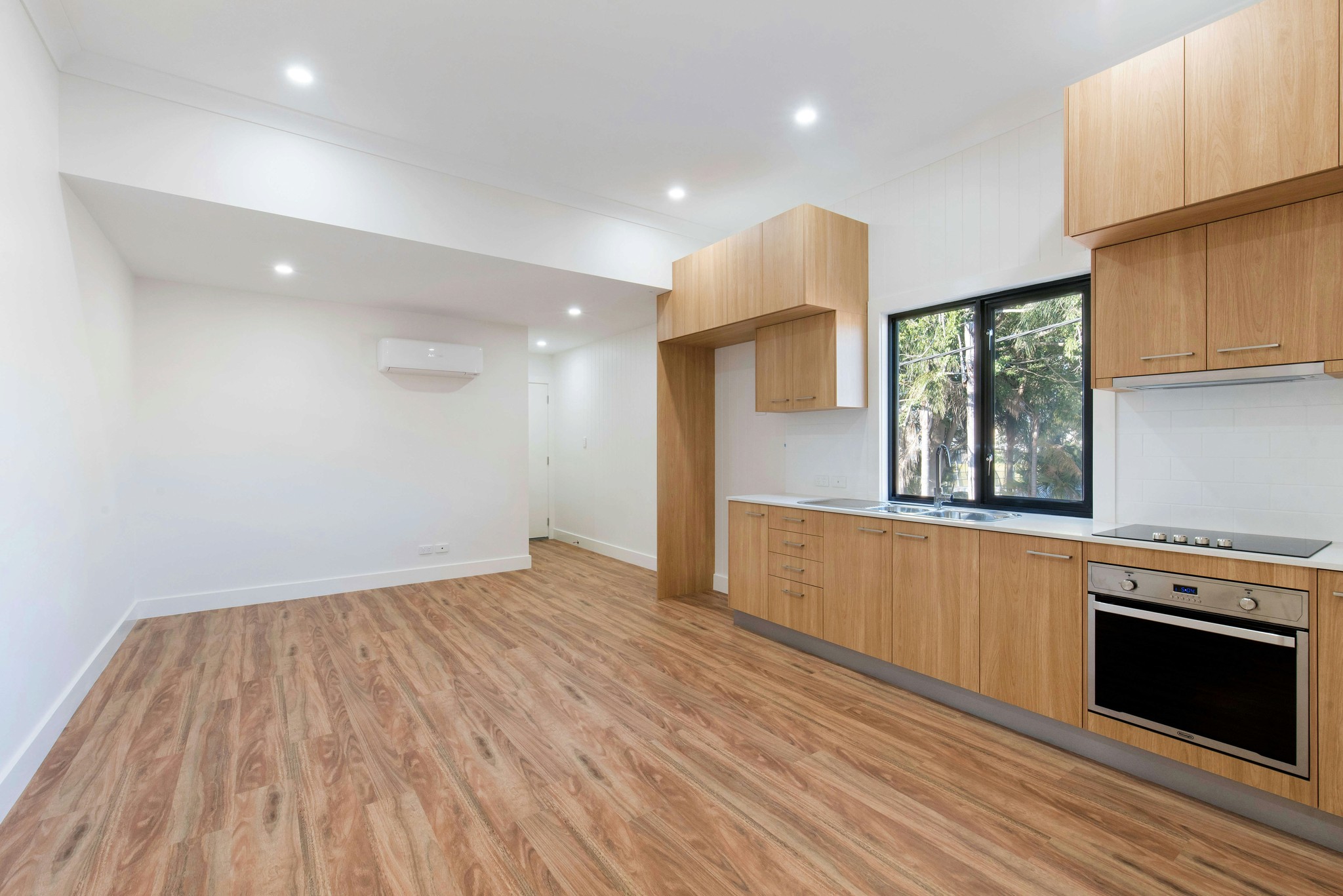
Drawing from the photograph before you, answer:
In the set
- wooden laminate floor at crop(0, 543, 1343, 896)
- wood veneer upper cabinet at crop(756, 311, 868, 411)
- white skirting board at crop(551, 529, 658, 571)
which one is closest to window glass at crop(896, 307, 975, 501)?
wood veneer upper cabinet at crop(756, 311, 868, 411)

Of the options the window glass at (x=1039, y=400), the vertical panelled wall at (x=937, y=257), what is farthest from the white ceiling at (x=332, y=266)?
the window glass at (x=1039, y=400)

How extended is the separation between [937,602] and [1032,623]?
0.42 metres

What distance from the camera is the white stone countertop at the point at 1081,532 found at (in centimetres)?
183

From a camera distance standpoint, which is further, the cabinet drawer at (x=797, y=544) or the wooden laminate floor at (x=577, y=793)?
the cabinet drawer at (x=797, y=544)

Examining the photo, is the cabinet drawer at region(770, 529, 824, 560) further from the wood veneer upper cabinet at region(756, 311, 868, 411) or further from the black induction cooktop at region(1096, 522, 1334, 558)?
the black induction cooktop at region(1096, 522, 1334, 558)

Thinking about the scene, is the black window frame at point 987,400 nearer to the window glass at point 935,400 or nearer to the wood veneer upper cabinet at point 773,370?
the window glass at point 935,400

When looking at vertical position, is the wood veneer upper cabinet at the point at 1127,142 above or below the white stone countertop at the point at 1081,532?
above

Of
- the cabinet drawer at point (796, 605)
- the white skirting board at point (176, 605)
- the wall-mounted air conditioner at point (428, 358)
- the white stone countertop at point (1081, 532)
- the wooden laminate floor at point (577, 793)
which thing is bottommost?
the wooden laminate floor at point (577, 793)

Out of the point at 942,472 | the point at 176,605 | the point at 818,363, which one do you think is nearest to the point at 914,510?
the point at 942,472

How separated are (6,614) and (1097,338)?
13.9 feet

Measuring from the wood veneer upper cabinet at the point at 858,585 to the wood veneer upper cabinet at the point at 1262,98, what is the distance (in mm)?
1889

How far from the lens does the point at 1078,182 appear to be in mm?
2338

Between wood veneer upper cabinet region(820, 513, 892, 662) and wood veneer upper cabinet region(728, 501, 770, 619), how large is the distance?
0.50m

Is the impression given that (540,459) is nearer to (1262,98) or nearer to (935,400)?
(935,400)
